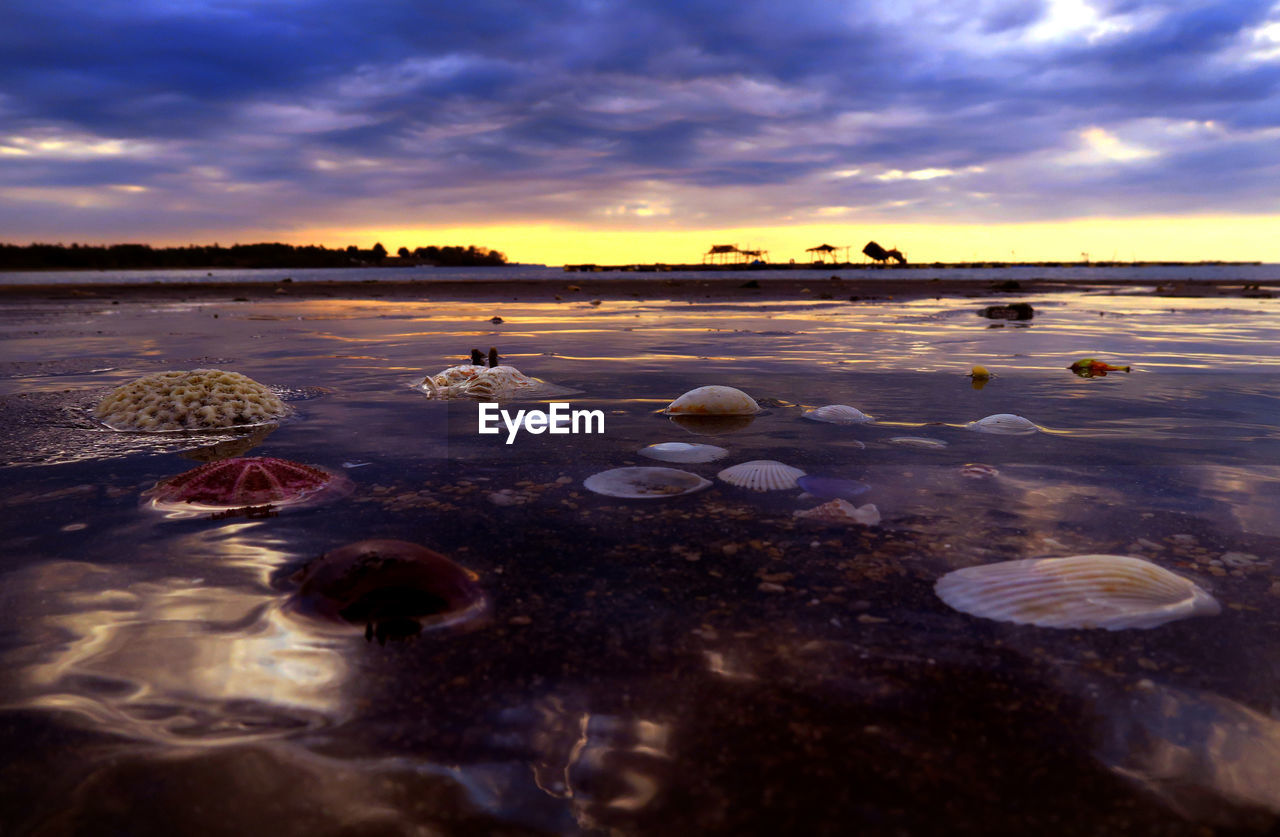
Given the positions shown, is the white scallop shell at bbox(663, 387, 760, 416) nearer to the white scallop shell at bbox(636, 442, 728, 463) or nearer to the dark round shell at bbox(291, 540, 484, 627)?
the white scallop shell at bbox(636, 442, 728, 463)

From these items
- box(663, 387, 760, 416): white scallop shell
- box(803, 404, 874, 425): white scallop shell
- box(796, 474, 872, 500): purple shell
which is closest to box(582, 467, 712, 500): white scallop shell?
box(796, 474, 872, 500): purple shell

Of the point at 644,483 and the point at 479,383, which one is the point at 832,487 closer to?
the point at 644,483

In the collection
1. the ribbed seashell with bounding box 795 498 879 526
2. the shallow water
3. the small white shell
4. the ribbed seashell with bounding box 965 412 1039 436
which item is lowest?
the shallow water

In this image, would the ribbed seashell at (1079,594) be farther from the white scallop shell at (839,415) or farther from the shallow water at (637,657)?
the white scallop shell at (839,415)

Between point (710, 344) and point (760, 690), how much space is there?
28.7ft

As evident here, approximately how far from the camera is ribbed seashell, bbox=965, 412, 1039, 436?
452 centimetres

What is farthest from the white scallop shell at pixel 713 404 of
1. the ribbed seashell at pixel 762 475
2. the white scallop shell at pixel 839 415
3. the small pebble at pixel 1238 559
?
the small pebble at pixel 1238 559

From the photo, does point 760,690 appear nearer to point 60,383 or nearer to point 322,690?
point 322,690

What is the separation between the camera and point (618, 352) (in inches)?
359

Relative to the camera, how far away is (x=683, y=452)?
394 centimetres

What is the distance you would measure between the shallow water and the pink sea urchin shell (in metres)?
0.14

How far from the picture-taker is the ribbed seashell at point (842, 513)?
284cm

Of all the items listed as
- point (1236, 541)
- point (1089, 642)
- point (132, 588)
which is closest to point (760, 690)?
point (1089, 642)

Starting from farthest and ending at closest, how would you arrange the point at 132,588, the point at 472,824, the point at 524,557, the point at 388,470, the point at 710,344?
the point at 710,344
the point at 388,470
the point at 524,557
the point at 132,588
the point at 472,824
